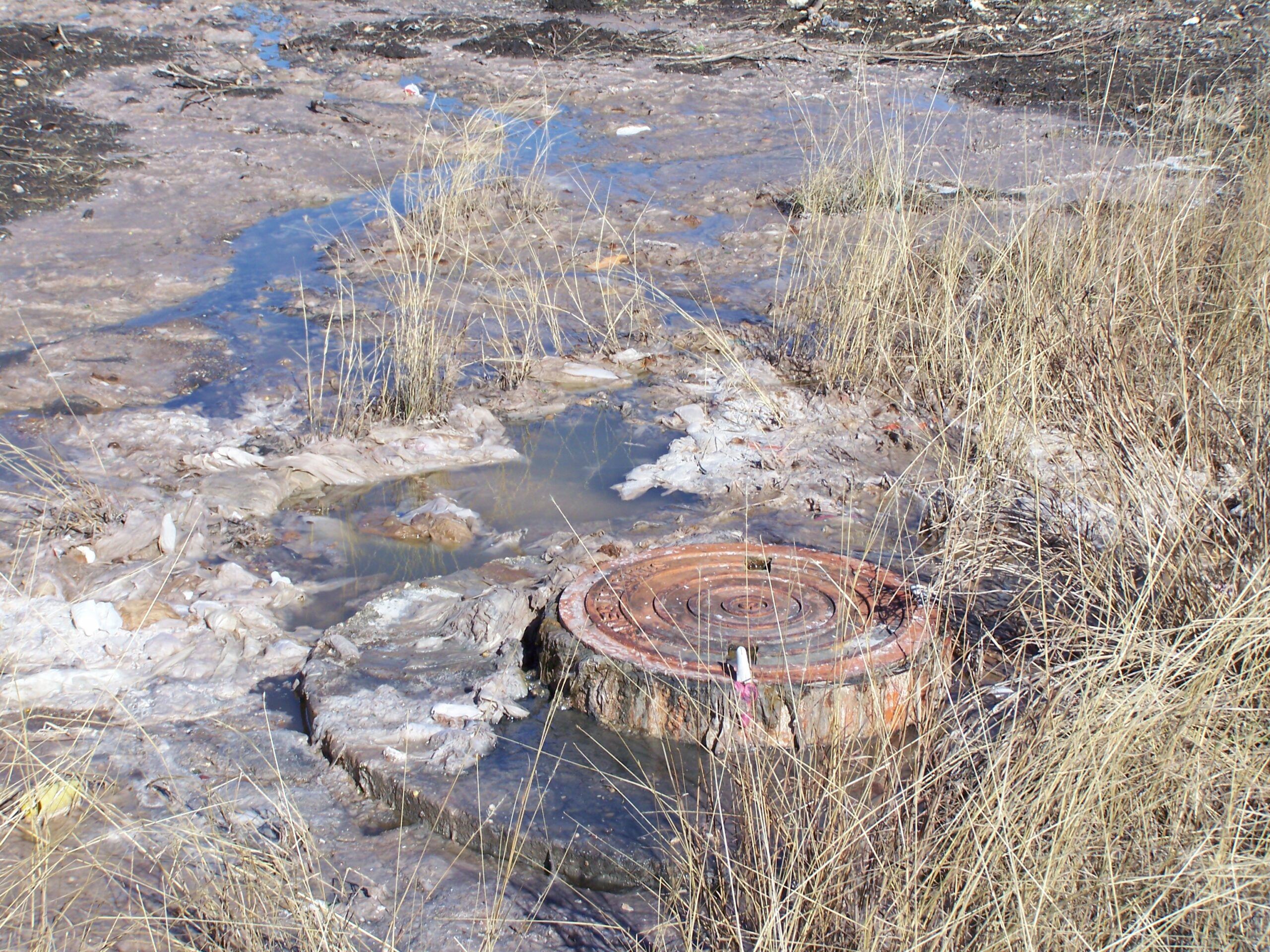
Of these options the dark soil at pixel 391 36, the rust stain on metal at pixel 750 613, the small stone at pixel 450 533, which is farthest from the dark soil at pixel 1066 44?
the small stone at pixel 450 533

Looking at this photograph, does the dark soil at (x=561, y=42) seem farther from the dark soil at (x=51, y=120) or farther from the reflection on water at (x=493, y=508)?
the reflection on water at (x=493, y=508)

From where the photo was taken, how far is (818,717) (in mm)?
2918

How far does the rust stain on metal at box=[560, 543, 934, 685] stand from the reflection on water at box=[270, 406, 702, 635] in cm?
45

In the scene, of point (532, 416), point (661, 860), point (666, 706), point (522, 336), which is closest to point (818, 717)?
point (666, 706)

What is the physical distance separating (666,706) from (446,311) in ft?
12.9

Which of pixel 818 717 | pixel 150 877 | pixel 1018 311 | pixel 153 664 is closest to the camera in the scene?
pixel 150 877

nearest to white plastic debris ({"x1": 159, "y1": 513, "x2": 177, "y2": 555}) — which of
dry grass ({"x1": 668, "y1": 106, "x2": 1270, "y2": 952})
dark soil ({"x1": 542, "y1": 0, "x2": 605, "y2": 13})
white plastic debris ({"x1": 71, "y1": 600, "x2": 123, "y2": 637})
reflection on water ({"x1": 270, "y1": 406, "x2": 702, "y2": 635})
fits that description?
reflection on water ({"x1": 270, "y1": 406, "x2": 702, "y2": 635})

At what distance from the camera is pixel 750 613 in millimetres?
3240

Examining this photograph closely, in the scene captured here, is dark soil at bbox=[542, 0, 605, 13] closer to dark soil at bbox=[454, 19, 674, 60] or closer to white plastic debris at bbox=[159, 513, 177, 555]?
dark soil at bbox=[454, 19, 674, 60]

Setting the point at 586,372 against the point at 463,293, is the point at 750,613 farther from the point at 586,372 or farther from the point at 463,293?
the point at 463,293

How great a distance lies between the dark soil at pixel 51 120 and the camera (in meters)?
8.27

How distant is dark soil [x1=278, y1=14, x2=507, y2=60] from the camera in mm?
13977

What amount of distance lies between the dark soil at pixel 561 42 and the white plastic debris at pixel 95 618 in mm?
11948

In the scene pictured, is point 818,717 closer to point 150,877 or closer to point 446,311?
point 150,877
